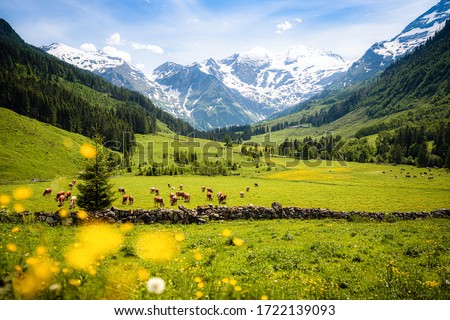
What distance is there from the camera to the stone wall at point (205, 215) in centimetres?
2245

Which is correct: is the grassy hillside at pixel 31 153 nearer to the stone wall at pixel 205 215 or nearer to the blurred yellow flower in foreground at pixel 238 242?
the stone wall at pixel 205 215

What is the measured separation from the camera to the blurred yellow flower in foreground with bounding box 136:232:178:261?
13523 millimetres

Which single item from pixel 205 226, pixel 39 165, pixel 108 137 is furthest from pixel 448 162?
pixel 108 137

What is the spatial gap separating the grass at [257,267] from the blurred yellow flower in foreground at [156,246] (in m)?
0.31

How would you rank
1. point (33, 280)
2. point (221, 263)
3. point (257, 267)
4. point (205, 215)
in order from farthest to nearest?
point (205, 215) < point (221, 263) < point (257, 267) < point (33, 280)

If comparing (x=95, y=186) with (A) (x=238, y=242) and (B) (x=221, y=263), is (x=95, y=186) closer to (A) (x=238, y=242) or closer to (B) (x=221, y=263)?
(A) (x=238, y=242)

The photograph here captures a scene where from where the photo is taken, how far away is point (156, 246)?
16.2 m

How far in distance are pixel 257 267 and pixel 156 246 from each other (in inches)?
291

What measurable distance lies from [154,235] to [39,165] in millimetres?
70833

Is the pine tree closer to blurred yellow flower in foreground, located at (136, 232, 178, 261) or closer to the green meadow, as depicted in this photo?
the green meadow

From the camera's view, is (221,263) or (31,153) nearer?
(221,263)

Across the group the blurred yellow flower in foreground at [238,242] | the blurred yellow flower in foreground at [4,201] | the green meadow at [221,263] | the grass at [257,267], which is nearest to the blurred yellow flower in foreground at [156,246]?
the green meadow at [221,263]

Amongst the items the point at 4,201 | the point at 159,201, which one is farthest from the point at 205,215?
the point at 4,201

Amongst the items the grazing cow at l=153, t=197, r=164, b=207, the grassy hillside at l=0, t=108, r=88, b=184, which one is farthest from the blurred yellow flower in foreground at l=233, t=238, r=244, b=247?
the grassy hillside at l=0, t=108, r=88, b=184
